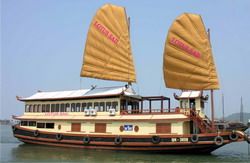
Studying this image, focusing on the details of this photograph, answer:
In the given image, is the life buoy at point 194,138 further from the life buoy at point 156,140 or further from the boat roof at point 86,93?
the boat roof at point 86,93

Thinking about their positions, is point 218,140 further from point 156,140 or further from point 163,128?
point 156,140

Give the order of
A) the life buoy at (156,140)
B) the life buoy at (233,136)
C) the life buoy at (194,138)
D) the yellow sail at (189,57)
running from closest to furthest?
the life buoy at (233,136), the life buoy at (194,138), the life buoy at (156,140), the yellow sail at (189,57)

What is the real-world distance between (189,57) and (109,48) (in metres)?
5.21

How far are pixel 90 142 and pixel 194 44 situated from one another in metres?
7.69

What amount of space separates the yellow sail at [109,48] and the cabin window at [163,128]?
13.5ft

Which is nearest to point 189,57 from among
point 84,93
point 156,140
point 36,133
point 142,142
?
point 156,140

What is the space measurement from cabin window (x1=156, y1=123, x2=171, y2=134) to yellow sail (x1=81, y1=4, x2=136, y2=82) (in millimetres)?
4104

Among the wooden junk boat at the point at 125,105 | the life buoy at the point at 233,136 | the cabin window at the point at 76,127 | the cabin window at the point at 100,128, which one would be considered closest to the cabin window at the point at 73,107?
the wooden junk boat at the point at 125,105

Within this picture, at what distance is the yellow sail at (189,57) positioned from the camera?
651 inches

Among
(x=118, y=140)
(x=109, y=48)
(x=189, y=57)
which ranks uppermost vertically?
(x=109, y=48)

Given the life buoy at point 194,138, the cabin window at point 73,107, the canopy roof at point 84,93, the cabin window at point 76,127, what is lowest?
the life buoy at point 194,138

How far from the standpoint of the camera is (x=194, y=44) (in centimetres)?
1689

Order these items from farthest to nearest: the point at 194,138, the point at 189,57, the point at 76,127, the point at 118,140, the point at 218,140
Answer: the point at 76,127
the point at 189,57
the point at 118,140
the point at 194,138
the point at 218,140

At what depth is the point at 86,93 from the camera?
18.5m
